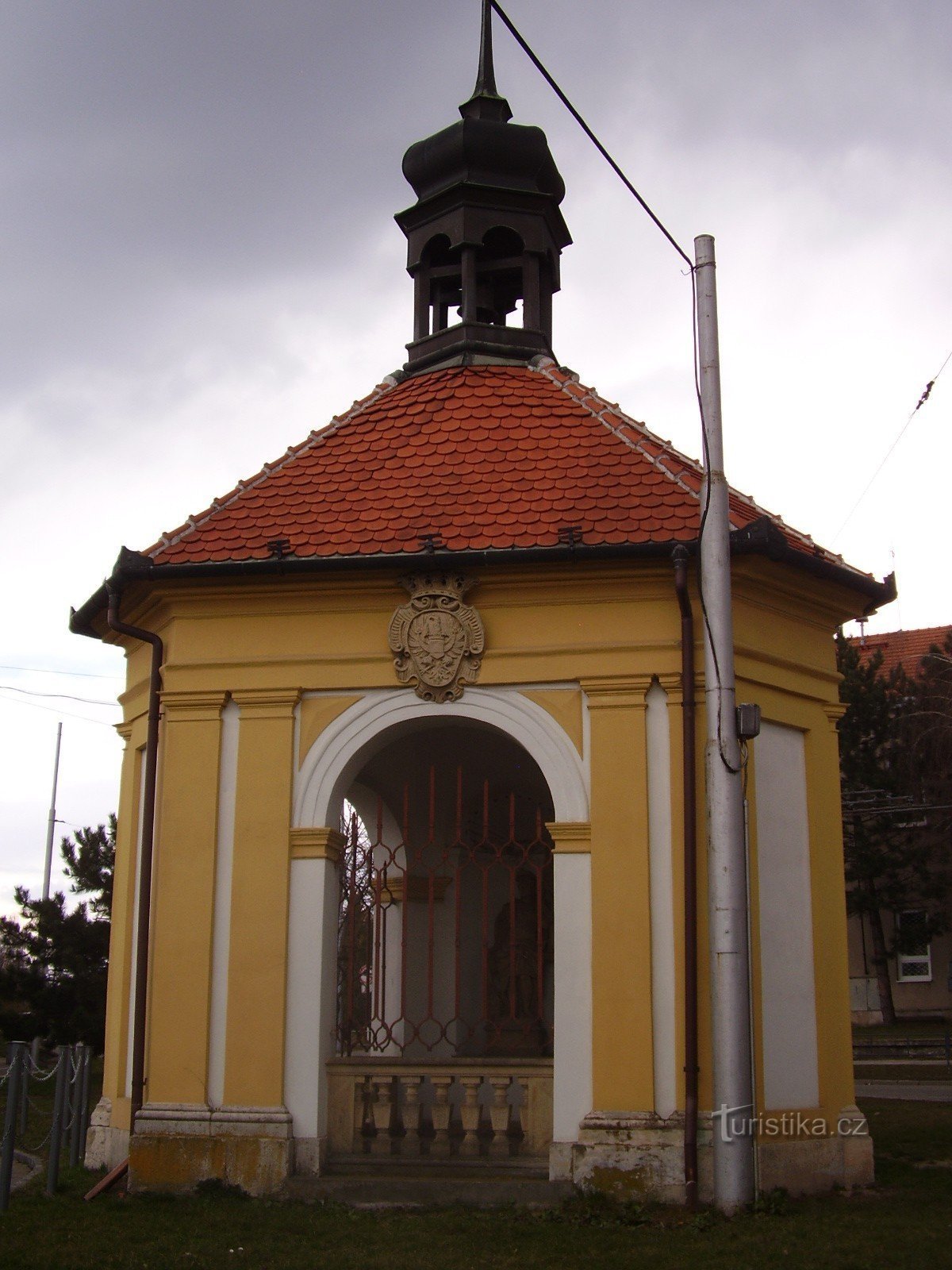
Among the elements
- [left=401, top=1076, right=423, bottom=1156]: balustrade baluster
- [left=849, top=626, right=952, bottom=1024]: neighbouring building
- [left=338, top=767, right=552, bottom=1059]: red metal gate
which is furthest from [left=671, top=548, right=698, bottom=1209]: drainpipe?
[left=849, top=626, right=952, bottom=1024]: neighbouring building

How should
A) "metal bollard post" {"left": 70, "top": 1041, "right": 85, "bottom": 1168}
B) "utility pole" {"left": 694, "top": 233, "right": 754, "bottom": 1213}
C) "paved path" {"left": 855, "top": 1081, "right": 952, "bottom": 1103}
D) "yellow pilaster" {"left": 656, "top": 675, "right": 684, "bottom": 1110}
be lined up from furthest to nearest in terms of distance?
"paved path" {"left": 855, "top": 1081, "right": 952, "bottom": 1103}, "metal bollard post" {"left": 70, "top": 1041, "right": 85, "bottom": 1168}, "yellow pilaster" {"left": 656, "top": 675, "right": 684, "bottom": 1110}, "utility pole" {"left": 694, "top": 233, "right": 754, "bottom": 1213}

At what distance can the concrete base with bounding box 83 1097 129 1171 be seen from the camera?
33.4ft

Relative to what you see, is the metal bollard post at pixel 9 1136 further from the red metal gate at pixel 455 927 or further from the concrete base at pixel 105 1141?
the red metal gate at pixel 455 927

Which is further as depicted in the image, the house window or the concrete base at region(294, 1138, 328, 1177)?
the house window

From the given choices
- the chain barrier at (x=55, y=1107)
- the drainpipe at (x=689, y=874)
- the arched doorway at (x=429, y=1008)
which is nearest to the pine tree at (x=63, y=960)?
the chain barrier at (x=55, y=1107)

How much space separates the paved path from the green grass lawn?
795cm

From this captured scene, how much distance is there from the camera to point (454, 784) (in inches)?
544

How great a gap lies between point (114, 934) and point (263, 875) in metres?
2.19

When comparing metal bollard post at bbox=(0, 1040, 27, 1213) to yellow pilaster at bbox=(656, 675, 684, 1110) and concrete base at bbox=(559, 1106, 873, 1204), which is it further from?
yellow pilaster at bbox=(656, 675, 684, 1110)

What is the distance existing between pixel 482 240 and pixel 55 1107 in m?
8.50

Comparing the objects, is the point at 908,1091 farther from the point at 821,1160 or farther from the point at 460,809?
the point at 460,809

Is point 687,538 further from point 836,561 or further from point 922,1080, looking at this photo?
point 922,1080

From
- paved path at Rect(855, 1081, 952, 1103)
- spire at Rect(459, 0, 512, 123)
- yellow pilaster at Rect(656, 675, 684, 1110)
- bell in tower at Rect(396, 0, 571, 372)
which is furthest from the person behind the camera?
paved path at Rect(855, 1081, 952, 1103)

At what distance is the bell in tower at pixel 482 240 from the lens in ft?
44.2
